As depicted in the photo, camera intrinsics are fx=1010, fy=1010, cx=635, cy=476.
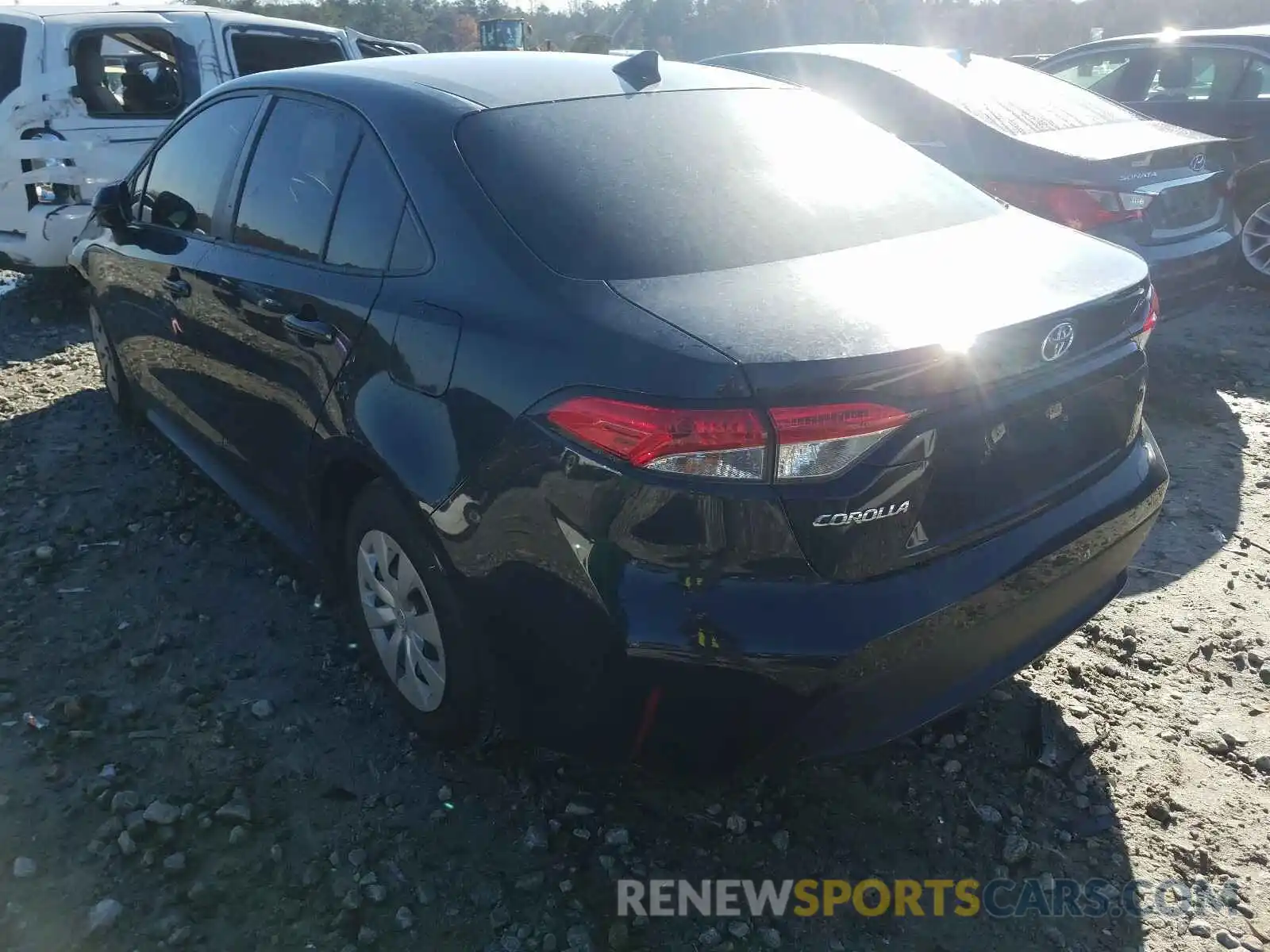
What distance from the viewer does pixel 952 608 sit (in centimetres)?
200

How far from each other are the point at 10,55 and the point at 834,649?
22.2ft

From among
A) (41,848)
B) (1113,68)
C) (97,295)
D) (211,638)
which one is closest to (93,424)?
(97,295)

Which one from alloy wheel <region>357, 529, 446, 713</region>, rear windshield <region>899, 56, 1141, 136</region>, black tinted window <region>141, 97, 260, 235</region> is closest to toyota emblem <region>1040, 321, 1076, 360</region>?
alloy wheel <region>357, 529, 446, 713</region>

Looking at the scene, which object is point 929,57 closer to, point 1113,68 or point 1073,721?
point 1113,68

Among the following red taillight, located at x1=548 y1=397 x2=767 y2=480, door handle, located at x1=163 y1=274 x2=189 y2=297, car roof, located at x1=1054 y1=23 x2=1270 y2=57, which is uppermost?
car roof, located at x1=1054 y1=23 x2=1270 y2=57

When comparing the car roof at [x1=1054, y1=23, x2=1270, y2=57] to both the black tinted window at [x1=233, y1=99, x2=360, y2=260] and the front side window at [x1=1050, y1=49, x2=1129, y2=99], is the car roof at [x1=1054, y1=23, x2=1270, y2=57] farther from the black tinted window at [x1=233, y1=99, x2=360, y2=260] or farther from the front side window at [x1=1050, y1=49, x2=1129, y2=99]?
the black tinted window at [x1=233, y1=99, x2=360, y2=260]

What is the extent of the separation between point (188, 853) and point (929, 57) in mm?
5322

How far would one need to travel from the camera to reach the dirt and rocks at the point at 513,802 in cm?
220

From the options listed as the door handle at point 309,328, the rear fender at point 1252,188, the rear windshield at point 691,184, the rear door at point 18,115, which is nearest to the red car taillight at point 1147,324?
the rear windshield at point 691,184

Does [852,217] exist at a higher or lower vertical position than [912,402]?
higher

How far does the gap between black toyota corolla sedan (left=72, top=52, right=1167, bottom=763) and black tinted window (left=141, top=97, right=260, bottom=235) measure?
305mm

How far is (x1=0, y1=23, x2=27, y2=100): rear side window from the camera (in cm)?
614

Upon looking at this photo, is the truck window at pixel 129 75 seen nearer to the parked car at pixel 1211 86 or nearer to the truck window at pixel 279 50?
the truck window at pixel 279 50

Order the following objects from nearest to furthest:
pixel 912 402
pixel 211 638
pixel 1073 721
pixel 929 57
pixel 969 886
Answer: pixel 912 402 → pixel 969 886 → pixel 1073 721 → pixel 211 638 → pixel 929 57
